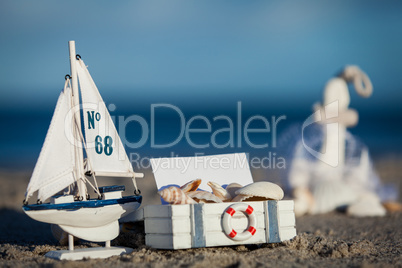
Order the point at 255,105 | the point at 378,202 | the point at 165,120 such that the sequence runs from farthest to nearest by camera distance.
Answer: the point at 255,105 → the point at 165,120 → the point at 378,202

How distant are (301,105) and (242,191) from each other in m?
44.6

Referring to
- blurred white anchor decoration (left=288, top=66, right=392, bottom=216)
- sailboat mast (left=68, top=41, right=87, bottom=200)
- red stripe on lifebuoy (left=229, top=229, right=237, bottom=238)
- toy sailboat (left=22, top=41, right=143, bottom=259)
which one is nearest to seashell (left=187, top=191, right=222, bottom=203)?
red stripe on lifebuoy (left=229, top=229, right=237, bottom=238)

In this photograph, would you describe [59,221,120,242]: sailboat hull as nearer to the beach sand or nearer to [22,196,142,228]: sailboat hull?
[22,196,142,228]: sailboat hull

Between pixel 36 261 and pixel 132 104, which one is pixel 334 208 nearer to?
pixel 36 261

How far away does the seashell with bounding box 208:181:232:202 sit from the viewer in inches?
218

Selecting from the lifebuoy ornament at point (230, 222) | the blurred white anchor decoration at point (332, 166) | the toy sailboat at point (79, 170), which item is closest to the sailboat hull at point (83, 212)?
the toy sailboat at point (79, 170)

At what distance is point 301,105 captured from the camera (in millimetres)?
48594

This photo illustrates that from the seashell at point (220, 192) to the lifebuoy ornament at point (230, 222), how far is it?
0.54 m

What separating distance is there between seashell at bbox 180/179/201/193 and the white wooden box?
1.82 feet

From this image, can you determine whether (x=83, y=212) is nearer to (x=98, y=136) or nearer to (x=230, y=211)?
(x=98, y=136)

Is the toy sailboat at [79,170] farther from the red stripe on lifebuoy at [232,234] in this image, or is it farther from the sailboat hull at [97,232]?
the red stripe on lifebuoy at [232,234]

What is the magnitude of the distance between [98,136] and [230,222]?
5.86ft

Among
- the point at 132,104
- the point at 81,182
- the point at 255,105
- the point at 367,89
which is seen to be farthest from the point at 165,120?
the point at 81,182

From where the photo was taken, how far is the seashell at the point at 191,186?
18.1 feet
